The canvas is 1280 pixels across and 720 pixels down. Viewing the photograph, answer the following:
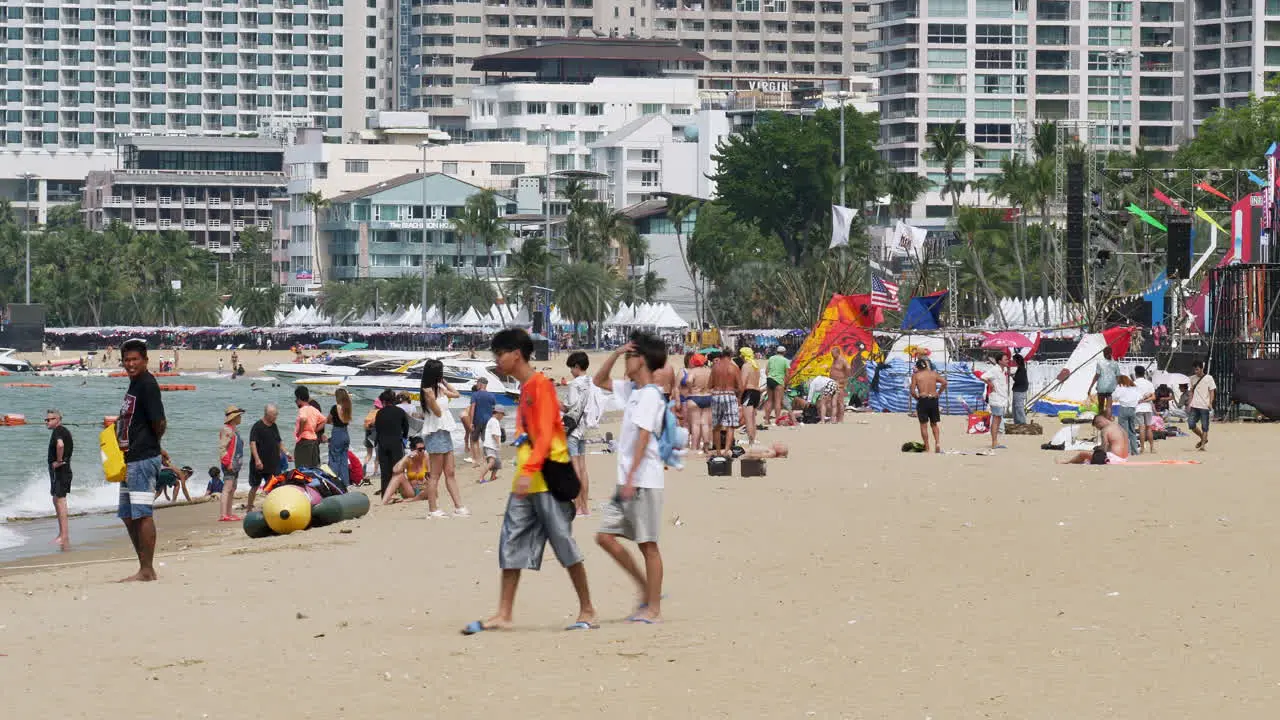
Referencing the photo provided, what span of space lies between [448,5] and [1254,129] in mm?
123830

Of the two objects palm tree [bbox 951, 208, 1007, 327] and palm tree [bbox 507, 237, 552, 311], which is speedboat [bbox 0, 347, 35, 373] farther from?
palm tree [bbox 951, 208, 1007, 327]

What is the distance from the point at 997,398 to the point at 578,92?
13912cm

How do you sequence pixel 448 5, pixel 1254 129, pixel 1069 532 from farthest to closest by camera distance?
pixel 448 5 → pixel 1254 129 → pixel 1069 532

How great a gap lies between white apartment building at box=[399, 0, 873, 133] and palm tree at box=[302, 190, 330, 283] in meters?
54.5

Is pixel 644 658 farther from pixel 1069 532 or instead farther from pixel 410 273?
pixel 410 273

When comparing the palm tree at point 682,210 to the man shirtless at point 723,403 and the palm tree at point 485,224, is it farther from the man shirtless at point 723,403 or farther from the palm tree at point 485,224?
the man shirtless at point 723,403

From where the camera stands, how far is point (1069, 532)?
14961 mm

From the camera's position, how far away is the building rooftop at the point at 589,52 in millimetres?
169000

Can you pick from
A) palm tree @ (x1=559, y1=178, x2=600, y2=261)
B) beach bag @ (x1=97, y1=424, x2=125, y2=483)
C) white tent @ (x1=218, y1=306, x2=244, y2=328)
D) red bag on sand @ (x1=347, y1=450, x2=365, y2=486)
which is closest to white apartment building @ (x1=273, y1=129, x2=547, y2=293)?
white tent @ (x1=218, y1=306, x2=244, y2=328)

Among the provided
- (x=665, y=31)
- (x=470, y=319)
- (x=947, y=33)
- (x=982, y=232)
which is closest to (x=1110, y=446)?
(x=982, y=232)

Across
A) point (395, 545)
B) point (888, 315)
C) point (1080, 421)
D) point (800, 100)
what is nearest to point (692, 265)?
point (800, 100)

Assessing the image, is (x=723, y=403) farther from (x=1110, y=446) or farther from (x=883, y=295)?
(x=883, y=295)

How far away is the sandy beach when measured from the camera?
8.85 m

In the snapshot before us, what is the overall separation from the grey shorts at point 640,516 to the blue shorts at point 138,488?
141 inches
